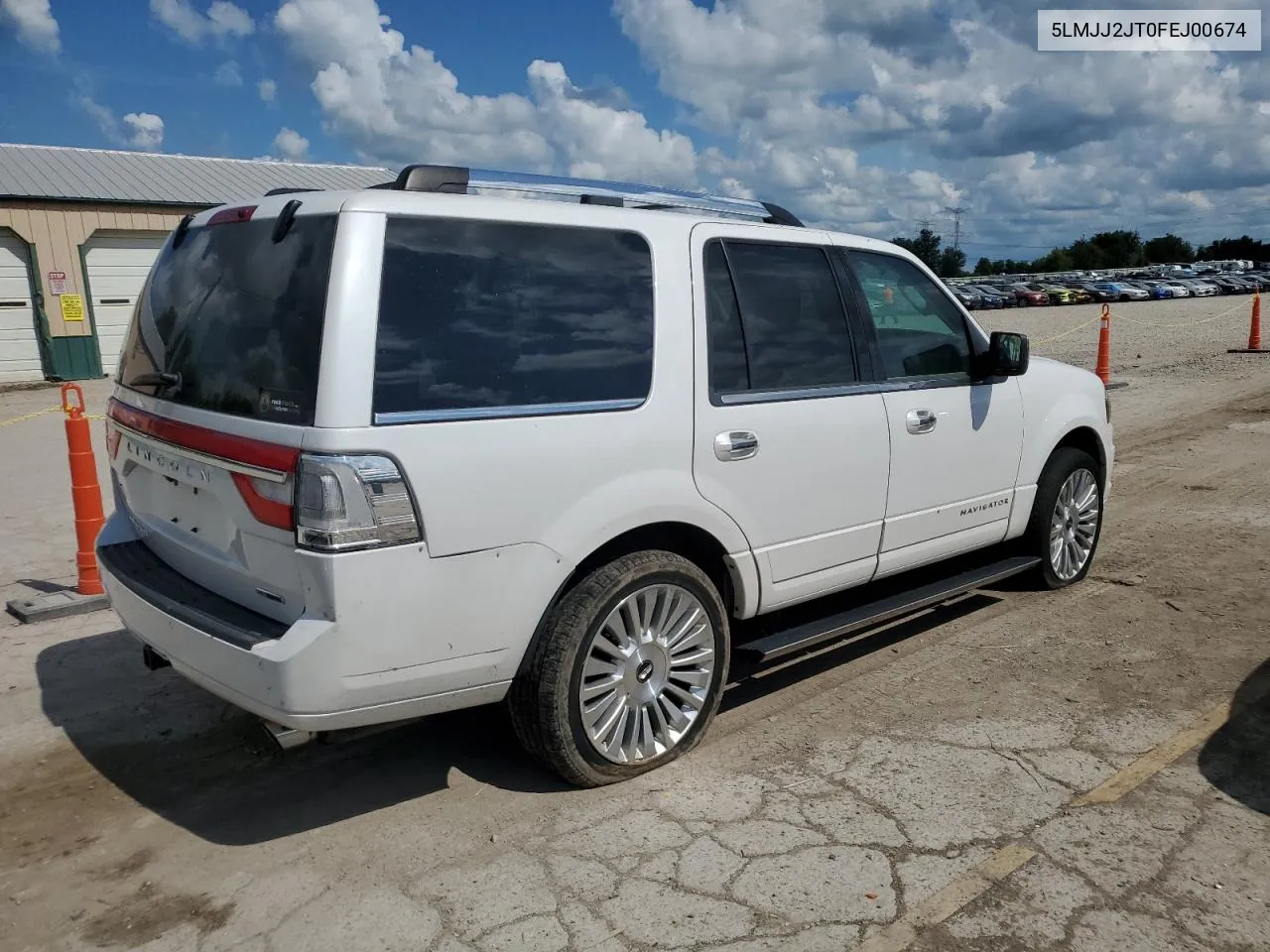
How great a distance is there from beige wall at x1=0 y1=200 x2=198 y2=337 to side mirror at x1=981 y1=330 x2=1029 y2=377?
1807 cm

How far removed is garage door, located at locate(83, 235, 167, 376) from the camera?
20.2 metres

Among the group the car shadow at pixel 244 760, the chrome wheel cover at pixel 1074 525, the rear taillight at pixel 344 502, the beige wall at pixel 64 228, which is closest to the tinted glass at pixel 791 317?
the rear taillight at pixel 344 502

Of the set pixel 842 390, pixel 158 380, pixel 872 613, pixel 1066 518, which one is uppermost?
pixel 158 380

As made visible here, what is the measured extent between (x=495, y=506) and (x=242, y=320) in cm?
101

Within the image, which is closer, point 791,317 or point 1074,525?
point 791,317

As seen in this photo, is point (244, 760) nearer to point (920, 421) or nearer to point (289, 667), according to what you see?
point (289, 667)

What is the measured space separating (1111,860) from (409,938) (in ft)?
6.92

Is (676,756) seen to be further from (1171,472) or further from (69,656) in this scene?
(1171,472)

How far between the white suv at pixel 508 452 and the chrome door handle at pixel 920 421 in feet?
0.05

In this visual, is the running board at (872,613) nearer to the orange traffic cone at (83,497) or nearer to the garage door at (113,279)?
the orange traffic cone at (83,497)

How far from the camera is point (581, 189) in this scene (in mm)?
3973

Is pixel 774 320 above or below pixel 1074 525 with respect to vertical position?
above

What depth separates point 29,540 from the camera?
24.9 feet

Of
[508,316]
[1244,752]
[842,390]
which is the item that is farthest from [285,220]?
[1244,752]
